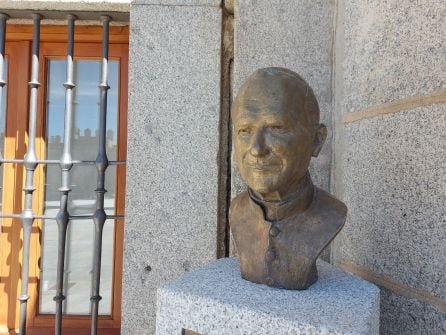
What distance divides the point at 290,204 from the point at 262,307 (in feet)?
1.33

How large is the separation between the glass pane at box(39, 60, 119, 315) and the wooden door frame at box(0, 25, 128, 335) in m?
0.05

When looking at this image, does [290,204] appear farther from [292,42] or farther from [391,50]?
[292,42]

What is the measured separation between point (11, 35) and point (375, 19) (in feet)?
7.43

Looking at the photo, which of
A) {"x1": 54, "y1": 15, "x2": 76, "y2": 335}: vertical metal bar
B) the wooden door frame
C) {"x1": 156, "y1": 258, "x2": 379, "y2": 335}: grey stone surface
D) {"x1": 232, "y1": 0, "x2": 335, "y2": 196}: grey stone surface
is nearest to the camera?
{"x1": 156, "y1": 258, "x2": 379, "y2": 335}: grey stone surface

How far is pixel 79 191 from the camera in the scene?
257cm

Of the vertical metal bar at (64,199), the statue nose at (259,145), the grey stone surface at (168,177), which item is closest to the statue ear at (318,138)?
the statue nose at (259,145)

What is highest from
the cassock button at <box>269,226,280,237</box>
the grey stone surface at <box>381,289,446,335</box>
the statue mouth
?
the statue mouth

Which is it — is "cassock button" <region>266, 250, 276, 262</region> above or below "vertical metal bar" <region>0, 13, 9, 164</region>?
below

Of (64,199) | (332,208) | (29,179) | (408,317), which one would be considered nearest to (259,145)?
(332,208)

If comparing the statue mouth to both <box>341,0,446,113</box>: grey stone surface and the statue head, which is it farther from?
<box>341,0,446,113</box>: grey stone surface

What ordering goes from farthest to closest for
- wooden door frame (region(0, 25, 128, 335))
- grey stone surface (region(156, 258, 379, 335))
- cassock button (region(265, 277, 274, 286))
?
wooden door frame (region(0, 25, 128, 335)) < cassock button (region(265, 277, 274, 286)) < grey stone surface (region(156, 258, 379, 335))

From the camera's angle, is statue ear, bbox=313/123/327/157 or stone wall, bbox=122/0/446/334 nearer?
statue ear, bbox=313/123/327/157

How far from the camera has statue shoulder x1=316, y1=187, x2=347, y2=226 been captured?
144 centimetres

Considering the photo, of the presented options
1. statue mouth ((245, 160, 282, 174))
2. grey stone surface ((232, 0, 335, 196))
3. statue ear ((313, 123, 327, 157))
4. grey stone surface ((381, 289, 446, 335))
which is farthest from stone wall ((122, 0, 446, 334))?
statue mouth ((245, 160, 282, 174))
